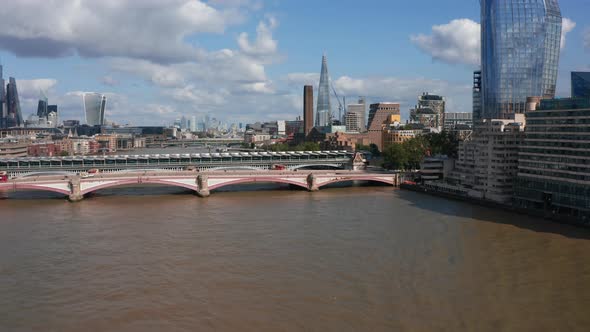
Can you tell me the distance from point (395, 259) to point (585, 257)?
8.89 metres

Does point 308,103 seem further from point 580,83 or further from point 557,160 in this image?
point 557,160

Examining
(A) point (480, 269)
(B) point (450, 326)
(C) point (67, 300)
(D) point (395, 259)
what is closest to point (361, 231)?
(D) point (395, 259)

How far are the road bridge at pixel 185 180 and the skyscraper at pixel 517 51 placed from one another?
103 ft

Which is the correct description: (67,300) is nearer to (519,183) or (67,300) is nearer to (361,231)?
(361,231)

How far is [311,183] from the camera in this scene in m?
47.1

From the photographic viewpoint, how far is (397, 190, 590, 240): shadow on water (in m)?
28.6

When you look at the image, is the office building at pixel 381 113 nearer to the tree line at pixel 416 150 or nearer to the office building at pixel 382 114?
the office building at pixel 382 114

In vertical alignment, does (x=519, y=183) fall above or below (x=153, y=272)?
above

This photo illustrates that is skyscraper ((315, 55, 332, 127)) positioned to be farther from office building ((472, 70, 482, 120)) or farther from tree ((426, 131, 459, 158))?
tree ((426, 131, 459, 158))

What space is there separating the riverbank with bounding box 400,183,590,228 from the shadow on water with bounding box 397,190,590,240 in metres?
0.21

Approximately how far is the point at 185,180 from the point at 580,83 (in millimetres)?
35859

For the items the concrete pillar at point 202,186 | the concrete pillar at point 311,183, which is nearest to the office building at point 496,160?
the concrete pillar at point 311,183

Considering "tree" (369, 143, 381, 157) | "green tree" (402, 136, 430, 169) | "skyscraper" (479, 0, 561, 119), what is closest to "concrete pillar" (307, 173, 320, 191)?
"green tree" (402, 136, 430, 169)

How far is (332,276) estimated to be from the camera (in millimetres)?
20766
